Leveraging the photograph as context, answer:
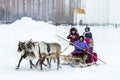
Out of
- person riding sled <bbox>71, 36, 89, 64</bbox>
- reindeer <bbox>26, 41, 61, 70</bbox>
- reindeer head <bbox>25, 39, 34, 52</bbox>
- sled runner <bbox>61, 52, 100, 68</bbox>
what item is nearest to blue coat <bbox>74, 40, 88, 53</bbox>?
person riding sled <bbox>71, 36, 89, 64</bbox>

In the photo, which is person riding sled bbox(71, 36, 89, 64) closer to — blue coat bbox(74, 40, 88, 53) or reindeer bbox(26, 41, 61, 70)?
blue coat bbox(74, 40, 88, 53)

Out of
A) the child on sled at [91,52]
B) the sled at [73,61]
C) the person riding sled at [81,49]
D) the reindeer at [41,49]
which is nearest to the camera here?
the reindeer at [41,49]

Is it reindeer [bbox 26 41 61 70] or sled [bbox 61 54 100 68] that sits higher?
reindeer [bbox 26 41 61 70]

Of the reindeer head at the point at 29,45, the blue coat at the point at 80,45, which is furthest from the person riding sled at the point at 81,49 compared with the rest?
the reindeer head at the point at 29,45

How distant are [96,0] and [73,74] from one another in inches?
2772

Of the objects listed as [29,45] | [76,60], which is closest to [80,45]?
[76,60]

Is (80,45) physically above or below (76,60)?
above

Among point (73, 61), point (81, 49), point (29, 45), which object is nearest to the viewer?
point (29, 45)

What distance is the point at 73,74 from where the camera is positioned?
38.1 feet

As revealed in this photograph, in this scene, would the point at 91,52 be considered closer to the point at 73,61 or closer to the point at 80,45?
the point at 80,45

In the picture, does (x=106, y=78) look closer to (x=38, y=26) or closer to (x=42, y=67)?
(x=42, y=67)

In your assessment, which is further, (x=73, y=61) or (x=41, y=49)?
(x=73, y=61)


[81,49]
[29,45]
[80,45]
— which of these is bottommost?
[81,49]

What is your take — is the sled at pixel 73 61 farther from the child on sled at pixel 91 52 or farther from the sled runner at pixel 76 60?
the child on sled at pixel 91 52
